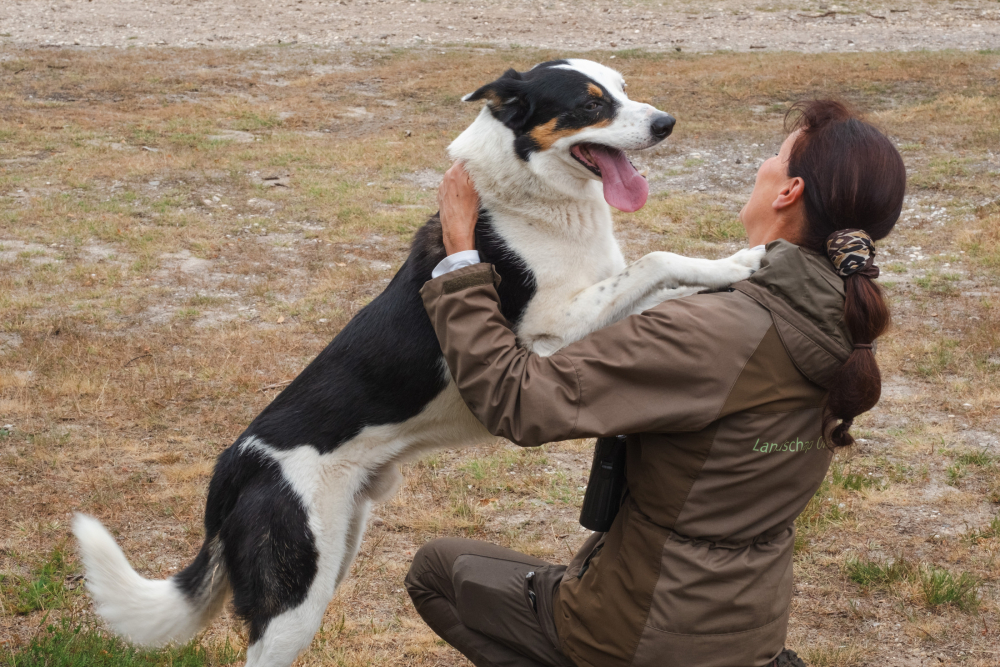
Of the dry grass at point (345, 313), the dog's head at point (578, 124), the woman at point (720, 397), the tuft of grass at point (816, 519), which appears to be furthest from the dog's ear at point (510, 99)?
the tuft of grass at point (816, 519)

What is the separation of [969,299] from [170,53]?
15733 millimetres

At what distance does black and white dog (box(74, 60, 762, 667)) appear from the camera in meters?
2.41

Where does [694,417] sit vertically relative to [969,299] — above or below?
above

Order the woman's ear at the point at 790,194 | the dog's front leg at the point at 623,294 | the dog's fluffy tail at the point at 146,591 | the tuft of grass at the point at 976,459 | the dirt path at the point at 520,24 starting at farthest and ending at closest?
the dirt path at the point at 520,24
the tuft of grass at the point at 976,459
the dog's fluffy tail at the point at 146,591
the dog's front leg at the point at 623,294
the woman's ear at the point at 790,194

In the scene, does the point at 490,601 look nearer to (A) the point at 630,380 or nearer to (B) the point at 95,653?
(A) the point at 630,380

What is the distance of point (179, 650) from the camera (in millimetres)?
2936

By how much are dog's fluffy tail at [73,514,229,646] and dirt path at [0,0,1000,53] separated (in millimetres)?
17980

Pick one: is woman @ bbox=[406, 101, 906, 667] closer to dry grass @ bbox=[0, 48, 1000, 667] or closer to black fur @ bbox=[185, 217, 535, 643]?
black fur @ bbox=[185, 217, 535, 643]

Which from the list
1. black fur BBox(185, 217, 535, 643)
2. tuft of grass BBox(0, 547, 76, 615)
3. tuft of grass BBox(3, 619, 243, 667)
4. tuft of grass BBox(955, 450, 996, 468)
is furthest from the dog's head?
tuft of grass BBox(955, 450, 996, 468)

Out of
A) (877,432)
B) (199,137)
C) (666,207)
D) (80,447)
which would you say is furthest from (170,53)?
(877,432)

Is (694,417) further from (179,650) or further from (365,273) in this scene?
(365,273)

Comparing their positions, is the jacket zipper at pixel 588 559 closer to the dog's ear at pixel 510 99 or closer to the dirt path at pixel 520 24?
the dog's ear at pixel 510 99

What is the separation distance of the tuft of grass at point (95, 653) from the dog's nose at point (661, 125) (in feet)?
7.19

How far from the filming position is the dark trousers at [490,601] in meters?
2.16
